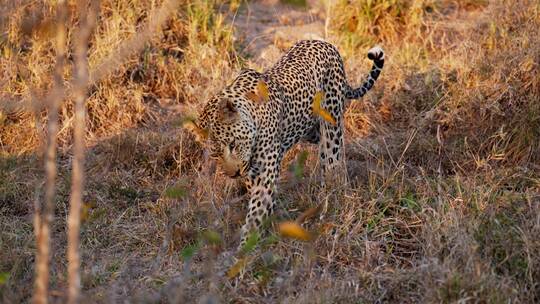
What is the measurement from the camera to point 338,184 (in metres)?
6.55

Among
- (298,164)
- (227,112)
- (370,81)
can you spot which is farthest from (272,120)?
(298,164)

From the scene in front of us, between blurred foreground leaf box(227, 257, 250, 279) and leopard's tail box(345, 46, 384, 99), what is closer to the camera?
blurred foreground leaf box(227, 257, 250, 279)

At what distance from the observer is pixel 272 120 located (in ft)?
20.7

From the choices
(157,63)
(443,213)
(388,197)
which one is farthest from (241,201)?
(157,63)

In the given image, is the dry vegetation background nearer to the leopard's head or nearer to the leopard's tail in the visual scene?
the leopard's head

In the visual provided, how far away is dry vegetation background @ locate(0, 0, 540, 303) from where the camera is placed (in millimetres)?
5379

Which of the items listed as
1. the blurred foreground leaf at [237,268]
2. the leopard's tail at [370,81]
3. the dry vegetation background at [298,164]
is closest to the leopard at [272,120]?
the leopard's tail at [370,81]

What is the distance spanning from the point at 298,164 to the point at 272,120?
6.43ft

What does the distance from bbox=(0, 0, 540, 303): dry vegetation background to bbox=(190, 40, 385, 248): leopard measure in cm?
25

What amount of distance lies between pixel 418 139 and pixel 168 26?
289 centimetres

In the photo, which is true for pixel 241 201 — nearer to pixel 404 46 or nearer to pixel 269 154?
pixel 269 154

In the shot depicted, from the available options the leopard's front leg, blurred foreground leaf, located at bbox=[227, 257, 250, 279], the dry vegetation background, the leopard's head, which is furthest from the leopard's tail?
blurred foreground leaf, located at bbox=[227, 257, 250, 279]

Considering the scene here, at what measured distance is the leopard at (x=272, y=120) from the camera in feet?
19.5

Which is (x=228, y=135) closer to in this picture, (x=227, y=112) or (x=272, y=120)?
(x=227, y=112)
